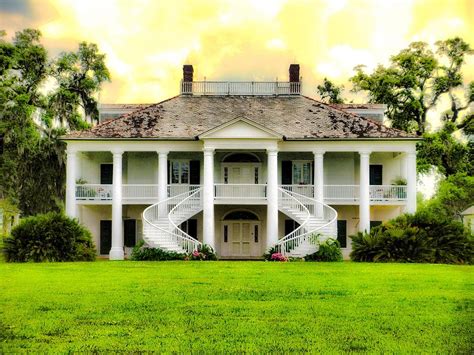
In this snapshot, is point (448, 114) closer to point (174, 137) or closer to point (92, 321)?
point (174, 137)

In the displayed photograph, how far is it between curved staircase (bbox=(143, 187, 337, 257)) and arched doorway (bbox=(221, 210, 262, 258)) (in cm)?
261

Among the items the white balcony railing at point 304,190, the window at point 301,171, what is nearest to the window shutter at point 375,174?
the window at point 301,171

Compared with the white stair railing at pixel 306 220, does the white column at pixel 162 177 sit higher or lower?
higher

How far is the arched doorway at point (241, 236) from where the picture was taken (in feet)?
121

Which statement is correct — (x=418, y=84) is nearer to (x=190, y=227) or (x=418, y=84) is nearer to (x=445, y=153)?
(x=445, y=153)

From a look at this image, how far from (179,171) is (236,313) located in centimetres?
2460

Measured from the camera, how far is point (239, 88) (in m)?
40.3

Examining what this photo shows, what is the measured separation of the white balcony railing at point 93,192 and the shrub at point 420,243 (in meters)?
12.6

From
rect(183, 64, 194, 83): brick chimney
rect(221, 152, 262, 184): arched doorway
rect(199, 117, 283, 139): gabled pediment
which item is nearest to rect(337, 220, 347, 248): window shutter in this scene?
rect(221, 152, 262, 184): arched doorway

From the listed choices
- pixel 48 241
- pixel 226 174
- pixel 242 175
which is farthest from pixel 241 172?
pixel 48 241

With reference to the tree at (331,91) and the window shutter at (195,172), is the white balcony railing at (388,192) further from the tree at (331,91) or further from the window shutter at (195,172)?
the tree at (331,91)

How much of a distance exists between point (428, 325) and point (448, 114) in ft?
111

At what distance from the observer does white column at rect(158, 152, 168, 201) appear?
114 feet

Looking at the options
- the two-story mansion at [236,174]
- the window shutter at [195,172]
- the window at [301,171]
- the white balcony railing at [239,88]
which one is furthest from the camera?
the white balcony railing at [239,88]
